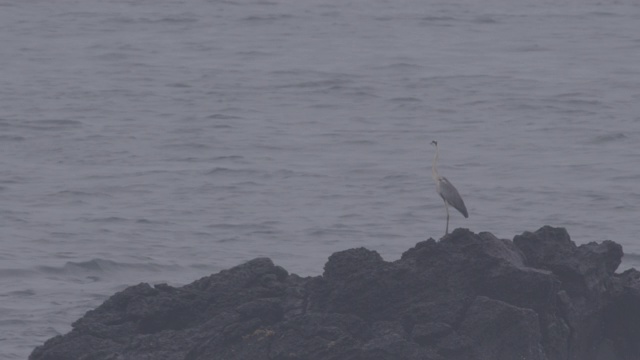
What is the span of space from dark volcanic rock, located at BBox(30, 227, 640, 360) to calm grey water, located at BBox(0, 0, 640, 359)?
4065 millimetres

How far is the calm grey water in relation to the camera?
20.4 meters

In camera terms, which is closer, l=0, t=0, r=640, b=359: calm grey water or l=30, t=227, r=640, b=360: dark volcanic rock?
l=30, t=227, r=640, b=360: dark volcanic rock

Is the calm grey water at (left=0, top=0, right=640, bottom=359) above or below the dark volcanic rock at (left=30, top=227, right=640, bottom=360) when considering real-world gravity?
below

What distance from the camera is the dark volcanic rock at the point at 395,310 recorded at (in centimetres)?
1052

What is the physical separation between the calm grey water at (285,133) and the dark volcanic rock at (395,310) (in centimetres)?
407

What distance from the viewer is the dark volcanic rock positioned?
1052cm

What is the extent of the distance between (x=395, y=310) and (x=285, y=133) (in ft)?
63.6

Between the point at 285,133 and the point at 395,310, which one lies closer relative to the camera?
the point at 395,310

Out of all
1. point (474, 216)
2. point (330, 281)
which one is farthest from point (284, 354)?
point (474, 216)

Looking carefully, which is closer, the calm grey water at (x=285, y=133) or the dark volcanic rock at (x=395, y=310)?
the dark volcanic rock at (x=395, y=310)

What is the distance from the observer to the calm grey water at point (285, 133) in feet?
66.9

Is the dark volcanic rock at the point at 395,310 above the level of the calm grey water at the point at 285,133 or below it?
above

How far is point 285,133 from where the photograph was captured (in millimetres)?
30078

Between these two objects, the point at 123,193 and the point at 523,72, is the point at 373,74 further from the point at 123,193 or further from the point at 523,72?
the point at 123,193
